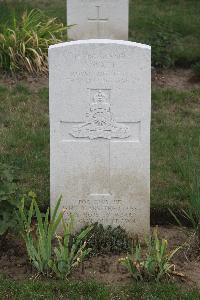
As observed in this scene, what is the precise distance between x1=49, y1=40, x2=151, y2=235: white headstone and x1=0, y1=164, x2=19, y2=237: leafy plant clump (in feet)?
1.21

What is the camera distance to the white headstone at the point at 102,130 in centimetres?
474

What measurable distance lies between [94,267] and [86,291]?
37cm

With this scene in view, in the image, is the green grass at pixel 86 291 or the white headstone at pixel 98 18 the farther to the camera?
the white headstone at pixel 98 18

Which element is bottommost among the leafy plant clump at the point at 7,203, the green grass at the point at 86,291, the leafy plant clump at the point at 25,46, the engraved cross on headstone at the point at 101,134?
the green grass at the point at 86,291

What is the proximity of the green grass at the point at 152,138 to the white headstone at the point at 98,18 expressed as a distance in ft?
5.37

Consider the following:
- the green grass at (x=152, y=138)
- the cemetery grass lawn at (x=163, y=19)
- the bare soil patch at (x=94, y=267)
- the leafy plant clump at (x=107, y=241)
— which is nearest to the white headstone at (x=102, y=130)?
the leafy plant clump at (x=107, y=241)

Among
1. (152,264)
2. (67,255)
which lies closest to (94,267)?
(67,255)

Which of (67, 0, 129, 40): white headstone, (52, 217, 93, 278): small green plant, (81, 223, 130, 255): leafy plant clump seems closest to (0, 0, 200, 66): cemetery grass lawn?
(67, 0, 129, 40): white headstone

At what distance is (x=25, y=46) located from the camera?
29.2 feet

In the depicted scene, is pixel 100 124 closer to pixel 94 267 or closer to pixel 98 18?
pixel 94 267

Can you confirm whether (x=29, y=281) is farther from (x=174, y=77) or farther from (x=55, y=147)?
(x=174, y=77)

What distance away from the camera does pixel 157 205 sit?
5.55m

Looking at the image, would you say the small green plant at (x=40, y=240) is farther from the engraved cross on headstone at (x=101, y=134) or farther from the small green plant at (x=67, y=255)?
the engraved cross on headstone at (x=101, y=134)

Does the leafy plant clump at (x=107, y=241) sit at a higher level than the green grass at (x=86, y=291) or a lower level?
higher
